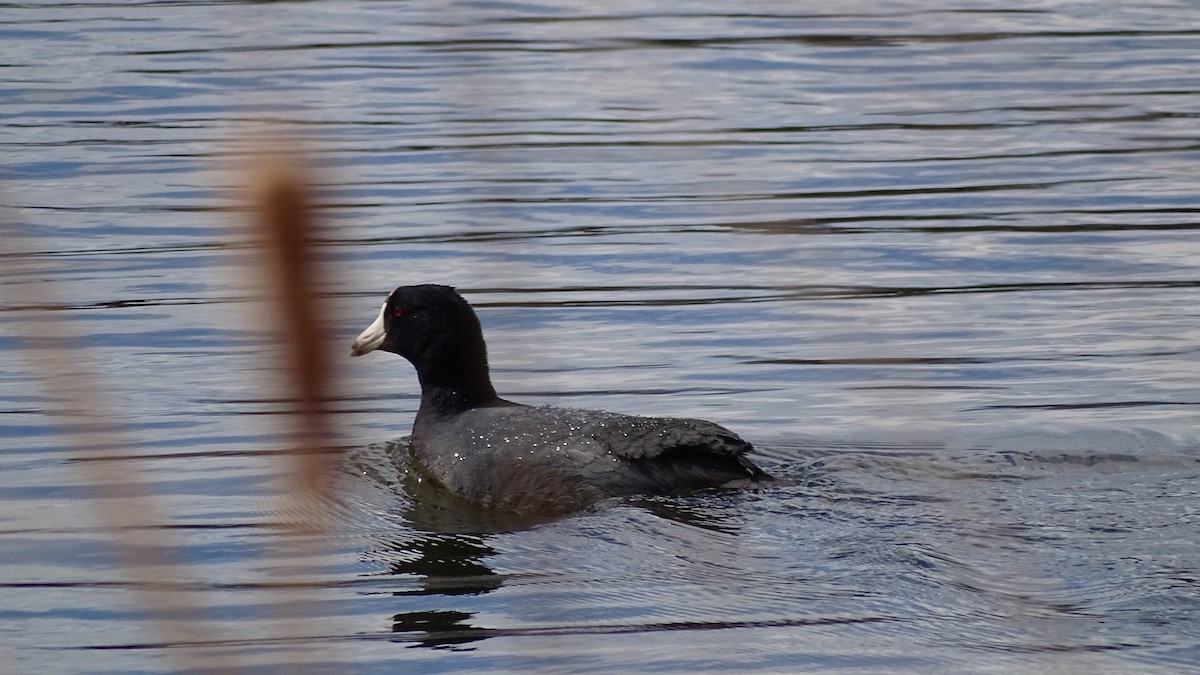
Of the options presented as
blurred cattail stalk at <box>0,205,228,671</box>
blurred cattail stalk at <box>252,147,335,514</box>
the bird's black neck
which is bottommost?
the bird's black neck

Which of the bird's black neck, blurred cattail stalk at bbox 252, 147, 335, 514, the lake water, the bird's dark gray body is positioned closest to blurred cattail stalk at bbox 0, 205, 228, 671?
the lake water

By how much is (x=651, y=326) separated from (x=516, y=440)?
83.9 inches

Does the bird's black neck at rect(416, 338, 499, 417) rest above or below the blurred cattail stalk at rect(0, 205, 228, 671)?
below

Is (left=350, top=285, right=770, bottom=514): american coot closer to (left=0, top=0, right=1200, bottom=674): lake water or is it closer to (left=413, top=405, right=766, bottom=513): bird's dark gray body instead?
Result: (left=413, top=405, right=766, bottom=513): bird's dark gray body

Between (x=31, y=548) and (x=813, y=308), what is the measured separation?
4.02 m

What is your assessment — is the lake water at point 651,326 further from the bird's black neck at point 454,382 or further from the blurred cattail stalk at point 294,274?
the bird's black neck at point 454,382

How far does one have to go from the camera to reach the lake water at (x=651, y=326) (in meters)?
3.33

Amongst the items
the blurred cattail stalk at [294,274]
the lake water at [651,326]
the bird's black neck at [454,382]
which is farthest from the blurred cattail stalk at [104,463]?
the bird's black neck at [454,382]

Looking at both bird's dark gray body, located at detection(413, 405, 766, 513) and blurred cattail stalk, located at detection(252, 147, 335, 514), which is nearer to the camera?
blurred cattail stalk, located at detection(252, 147, 335, 514)

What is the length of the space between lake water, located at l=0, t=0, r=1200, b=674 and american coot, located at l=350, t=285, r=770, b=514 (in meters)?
0.14

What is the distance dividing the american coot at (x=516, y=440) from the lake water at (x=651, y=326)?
5.4 inches

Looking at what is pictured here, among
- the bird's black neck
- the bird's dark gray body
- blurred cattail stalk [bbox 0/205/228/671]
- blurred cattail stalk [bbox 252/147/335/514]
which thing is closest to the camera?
blurred cattail stalk [bbox 252/147/335/514]

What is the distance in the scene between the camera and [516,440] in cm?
625

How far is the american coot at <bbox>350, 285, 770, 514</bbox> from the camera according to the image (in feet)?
19.4
